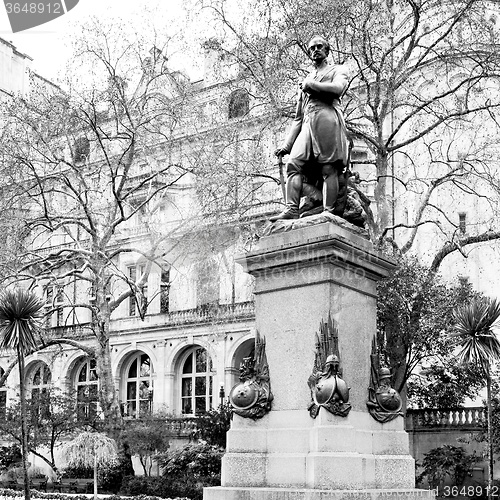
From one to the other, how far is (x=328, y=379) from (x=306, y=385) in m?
0.43

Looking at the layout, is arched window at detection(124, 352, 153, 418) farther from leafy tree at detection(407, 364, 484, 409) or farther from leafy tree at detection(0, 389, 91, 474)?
leafy tree at detection(407, 364, 484, 409)

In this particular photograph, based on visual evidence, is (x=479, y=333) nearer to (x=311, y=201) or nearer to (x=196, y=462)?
(x=196, y=462)

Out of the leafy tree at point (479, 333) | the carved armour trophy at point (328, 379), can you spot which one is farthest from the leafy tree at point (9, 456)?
the carved armour trophy at point (328, 379)

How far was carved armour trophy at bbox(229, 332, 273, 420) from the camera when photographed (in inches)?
406

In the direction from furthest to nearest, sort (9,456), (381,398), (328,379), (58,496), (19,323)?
1. (9,456)
2. (58,496)
3. (19,323)
4. (381,398)
5. (328,379)

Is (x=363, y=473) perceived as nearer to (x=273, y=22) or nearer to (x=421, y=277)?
(x=421, y=277)

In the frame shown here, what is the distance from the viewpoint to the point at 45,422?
35.6 metres

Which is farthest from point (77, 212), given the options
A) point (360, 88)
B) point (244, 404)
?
point (244, 404)

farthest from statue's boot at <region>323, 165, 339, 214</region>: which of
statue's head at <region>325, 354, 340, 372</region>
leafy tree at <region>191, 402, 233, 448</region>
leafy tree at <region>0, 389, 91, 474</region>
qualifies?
leafy tree at <region>0, 389, 91, 474</region>

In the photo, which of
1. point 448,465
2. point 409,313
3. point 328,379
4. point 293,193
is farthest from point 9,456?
point 328,379

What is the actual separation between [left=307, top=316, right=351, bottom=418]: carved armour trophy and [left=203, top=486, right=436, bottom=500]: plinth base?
0.89 metres

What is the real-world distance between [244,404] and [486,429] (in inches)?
746

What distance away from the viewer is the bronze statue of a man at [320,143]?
10930mm

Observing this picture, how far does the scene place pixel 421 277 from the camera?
26.0 meters
